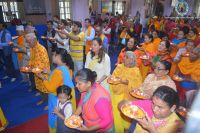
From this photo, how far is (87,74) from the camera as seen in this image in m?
2.13

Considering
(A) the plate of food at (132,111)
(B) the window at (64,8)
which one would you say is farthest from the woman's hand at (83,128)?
(B) the window at (64,8)

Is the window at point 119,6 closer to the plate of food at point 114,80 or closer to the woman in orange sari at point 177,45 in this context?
the woman in orange sari at point 177,45

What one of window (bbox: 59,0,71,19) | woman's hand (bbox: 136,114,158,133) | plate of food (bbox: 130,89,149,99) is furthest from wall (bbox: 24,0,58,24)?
woman's hand (bbox: 136,114,158,133)

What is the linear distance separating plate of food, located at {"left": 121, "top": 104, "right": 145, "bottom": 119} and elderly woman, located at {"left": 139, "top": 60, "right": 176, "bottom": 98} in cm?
59

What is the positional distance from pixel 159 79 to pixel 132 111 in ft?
2.82

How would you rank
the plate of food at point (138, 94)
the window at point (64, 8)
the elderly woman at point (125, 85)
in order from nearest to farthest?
the plate of food at point (138, 94) < the elderly woman at point (125, 85) < the window at point (64, 8)

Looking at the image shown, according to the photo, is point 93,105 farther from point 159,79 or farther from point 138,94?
point 159,79

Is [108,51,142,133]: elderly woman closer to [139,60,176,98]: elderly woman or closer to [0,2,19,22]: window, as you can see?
[139,60,176,98]: elderly woman

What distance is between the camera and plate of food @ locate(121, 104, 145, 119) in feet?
6.56

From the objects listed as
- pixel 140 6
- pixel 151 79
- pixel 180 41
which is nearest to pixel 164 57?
pixel 151 79

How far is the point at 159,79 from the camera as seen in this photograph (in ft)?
9.20

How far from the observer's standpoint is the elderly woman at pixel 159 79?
2.75 m

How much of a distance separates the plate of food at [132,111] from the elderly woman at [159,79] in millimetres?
587

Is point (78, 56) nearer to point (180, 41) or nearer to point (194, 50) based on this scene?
point (194, 50)
